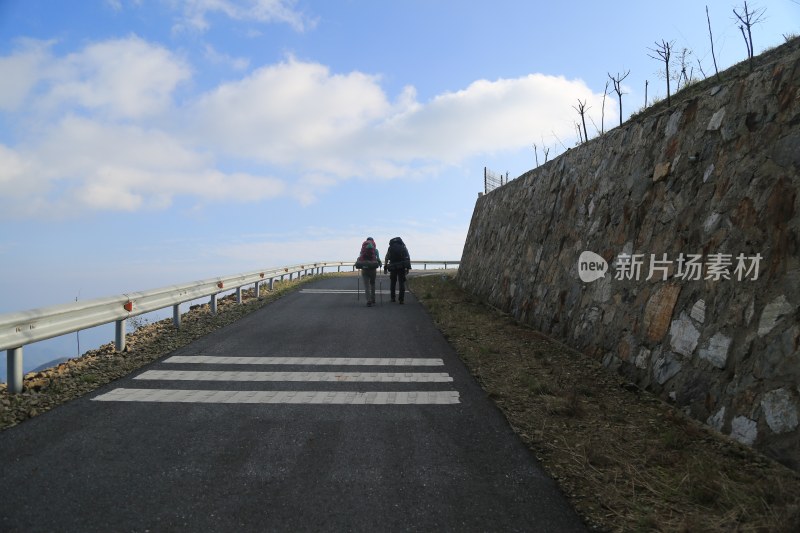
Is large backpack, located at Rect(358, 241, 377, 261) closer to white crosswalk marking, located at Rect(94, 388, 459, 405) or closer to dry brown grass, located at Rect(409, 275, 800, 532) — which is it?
dry brown grass, located at Rect(409, 275, 800, 532)

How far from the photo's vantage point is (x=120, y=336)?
800 cm

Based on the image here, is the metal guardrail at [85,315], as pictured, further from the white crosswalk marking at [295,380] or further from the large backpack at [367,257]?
the large backpack at [367,257]

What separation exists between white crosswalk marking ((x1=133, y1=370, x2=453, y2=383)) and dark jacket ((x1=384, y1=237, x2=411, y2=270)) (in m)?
8.44

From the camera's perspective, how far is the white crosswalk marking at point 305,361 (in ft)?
23.8

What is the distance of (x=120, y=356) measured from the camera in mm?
7711

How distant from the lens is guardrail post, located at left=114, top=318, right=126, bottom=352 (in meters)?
7.95

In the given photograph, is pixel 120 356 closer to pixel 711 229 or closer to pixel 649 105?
pixel 711 229

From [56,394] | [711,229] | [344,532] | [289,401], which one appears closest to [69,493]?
[344,532]

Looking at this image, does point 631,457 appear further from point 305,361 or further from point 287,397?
point 305,361

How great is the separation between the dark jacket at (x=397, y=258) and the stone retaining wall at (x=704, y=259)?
19.9 ft

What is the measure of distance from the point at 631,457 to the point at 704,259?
2650mm

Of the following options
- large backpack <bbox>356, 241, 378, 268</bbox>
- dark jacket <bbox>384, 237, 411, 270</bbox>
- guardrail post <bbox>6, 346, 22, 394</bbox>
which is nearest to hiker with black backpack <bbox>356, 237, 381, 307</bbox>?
large backpack <bbox>356, 241, 378, 268</bbox>

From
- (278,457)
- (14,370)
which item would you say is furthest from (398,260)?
(278,457)

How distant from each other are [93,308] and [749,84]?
9363mm
